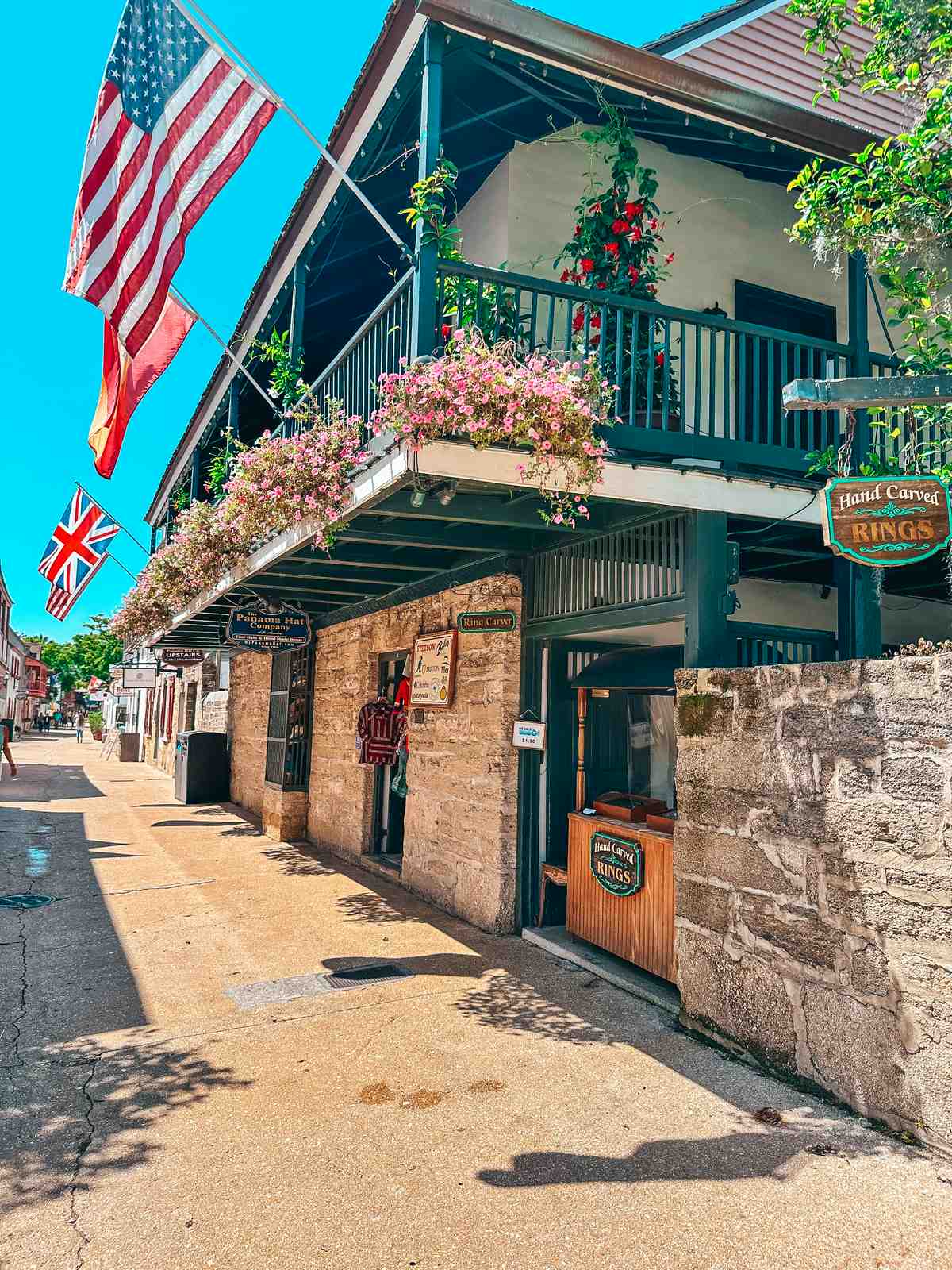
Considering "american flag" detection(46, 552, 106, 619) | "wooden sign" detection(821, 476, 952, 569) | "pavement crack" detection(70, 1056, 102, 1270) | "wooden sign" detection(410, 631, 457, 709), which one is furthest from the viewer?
"american flag" detection(46, 552, 106, 619)

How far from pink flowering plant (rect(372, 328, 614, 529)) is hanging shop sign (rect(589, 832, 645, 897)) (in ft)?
7.97

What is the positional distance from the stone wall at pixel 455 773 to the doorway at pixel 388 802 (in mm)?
87

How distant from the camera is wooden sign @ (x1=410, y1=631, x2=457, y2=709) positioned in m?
8.03

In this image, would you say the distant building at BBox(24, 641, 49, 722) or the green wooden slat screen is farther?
the distant building at BBox(24, 641, 49, 722)

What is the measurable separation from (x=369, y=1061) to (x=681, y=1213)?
6.38 ft

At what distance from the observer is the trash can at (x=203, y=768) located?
55.7ft

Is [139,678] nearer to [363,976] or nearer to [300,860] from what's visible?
[300,860]

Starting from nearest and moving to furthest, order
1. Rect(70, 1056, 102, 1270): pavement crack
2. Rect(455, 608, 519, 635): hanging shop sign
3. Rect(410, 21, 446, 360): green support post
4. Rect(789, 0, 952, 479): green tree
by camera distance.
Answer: Rect(70, 1056, 102, 1270): pavement crack < Rect(789, 0, 952, 479): green tree < Rect(410, 21, 446, 360): green support post < Rect(455, 608, 519, 635): hanging shop sign

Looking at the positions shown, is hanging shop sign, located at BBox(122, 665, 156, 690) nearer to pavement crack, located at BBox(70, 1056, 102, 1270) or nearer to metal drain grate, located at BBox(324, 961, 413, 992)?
metal drain grate, located at BBox(324, 961, 413, 992)

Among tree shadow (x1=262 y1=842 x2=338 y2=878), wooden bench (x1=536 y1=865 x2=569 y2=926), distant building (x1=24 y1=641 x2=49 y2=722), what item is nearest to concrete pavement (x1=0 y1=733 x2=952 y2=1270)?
wooden bench (x1=536 y1=865 x2=569 y2=926)

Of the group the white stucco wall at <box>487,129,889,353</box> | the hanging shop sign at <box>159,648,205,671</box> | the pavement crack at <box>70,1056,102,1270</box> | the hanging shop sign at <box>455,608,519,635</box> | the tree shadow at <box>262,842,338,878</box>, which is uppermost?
the white stucco wall at <box>487,129,889,353</box>

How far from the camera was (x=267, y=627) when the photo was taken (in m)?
10.8

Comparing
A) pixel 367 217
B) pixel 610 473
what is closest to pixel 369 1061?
pixel 610 473

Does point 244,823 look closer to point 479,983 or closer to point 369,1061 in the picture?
point 479,983
